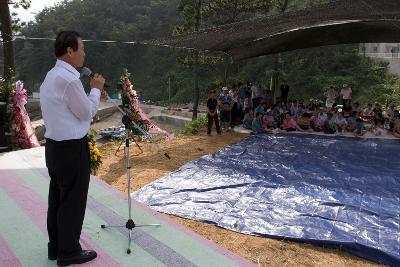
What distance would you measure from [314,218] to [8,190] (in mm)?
3354

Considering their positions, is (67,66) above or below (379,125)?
above

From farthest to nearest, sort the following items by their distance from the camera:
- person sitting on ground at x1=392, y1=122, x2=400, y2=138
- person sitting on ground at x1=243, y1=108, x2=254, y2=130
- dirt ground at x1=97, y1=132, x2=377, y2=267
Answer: person sitting on ground at x1=243, y1=108, x2=254, y2=130 < person sitting on ground at x1=392, y1=122, x2=400, y2=138 < dirt ground at x1=97, y1=132, x2=377, y2=267

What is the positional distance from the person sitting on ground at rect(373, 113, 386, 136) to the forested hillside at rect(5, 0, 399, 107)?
651 inches

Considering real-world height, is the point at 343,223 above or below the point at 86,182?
below

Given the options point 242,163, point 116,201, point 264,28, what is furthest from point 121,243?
point 264,28

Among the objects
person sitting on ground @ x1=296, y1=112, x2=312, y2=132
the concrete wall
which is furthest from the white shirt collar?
the concrete wall

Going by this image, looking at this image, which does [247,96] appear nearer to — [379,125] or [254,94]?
[254,94]

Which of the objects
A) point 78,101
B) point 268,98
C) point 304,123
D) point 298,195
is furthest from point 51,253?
point 268,98

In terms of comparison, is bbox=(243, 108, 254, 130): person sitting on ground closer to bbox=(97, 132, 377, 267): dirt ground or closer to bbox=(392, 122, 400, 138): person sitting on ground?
bbox=(97, 132, 377, 267): dirt ground

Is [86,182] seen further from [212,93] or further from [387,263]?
[212,93]

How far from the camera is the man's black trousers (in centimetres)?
215

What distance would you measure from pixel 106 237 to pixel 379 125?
28.2ft

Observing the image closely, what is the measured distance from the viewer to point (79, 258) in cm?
240

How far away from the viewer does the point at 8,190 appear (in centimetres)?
389
